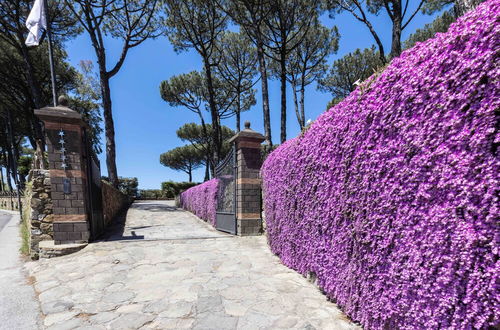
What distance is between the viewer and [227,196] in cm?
669

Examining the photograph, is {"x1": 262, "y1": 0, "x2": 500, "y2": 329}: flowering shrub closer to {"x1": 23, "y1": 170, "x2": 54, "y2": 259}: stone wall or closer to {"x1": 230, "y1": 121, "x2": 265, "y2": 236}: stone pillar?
{"x1": 230, "y1": 121, "x2": 265, "y2": 236}: stone pillar

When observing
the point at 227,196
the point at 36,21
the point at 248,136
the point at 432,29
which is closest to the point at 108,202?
the point at 227,196

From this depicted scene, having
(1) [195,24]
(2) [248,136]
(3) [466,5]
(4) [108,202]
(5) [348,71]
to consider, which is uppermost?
(1) [195,24]

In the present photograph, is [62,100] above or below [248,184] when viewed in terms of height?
above

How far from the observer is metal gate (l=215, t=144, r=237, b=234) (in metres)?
6.14

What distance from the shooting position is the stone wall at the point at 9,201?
798 inches

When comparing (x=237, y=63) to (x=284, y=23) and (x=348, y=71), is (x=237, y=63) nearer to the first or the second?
(x=284, y=23)

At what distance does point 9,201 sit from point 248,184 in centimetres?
2575

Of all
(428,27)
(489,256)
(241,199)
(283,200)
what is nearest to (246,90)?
(428,27)

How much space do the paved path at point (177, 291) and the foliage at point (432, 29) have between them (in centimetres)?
1426

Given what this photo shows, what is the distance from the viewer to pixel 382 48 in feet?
34.0

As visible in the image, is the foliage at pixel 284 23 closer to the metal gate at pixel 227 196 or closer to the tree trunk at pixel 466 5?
the metal gate at pixel 227 196

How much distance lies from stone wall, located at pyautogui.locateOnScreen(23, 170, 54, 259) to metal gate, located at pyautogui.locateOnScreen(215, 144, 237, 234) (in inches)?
140

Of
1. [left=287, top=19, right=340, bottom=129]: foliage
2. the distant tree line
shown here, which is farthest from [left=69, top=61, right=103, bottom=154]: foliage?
[left=287, top=19, right=340, bottom=129]: foliage
